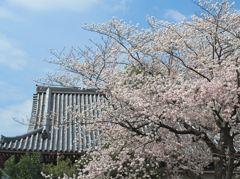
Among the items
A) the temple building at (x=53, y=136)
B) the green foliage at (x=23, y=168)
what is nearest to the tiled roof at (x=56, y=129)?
the temple building at (x=53, y=136)

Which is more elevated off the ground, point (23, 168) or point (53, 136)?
point (53, 136)

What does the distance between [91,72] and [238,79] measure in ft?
12.7

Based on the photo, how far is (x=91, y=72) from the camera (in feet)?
35.7

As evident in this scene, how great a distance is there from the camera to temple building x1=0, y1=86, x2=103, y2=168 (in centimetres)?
1216

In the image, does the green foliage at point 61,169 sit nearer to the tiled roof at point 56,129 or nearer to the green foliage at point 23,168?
the green foliage at point 23,168

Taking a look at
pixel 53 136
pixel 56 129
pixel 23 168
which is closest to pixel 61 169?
pixel 23 168

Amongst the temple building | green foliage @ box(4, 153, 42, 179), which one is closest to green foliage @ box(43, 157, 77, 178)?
green foliage @ box(4, 153, 42, 179)

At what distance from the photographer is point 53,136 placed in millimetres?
13555

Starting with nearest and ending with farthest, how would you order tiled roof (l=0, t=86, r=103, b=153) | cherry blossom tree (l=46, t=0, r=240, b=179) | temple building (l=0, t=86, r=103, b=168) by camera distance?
cherry blossom tree (l=46, t=0, r=240, b=179), temple building (l=0, t=86, r=103, b=168), tiled roof (l=0, t=86, r=103, b=153)

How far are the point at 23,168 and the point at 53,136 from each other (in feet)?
8.15

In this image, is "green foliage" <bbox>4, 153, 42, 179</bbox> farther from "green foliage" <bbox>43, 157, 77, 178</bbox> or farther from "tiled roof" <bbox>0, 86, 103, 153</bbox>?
"tiled roof" <bbox>0, 86, 103, 153</bbox>

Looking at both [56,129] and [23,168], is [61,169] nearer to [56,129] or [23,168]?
[23,168]

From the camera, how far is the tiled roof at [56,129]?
1230cm

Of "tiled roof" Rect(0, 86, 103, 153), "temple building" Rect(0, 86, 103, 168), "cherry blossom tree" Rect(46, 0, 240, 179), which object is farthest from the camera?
"tiled roof" Rect(0, 86, 103, 153)
